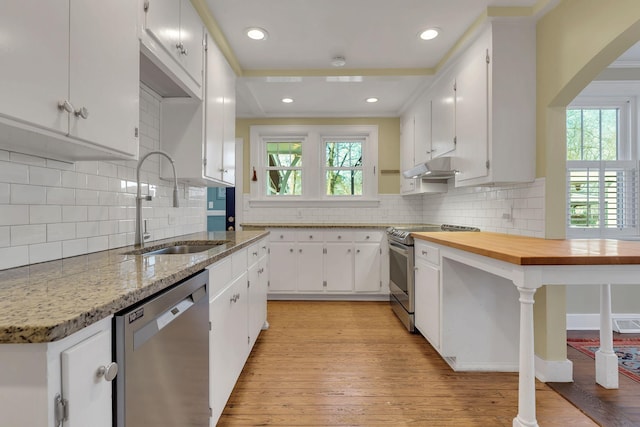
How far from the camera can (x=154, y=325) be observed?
0.90 meters

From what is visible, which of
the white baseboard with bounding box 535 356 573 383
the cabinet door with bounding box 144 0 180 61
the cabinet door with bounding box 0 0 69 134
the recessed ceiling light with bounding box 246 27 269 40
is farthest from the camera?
the recessed ceiling light with bounding box 246 27 269 40

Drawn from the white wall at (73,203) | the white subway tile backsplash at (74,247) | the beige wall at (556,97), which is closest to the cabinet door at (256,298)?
the white wall at (73,203)

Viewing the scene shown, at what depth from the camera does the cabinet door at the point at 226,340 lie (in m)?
1.42

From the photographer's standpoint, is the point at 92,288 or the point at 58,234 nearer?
the point at 92,288

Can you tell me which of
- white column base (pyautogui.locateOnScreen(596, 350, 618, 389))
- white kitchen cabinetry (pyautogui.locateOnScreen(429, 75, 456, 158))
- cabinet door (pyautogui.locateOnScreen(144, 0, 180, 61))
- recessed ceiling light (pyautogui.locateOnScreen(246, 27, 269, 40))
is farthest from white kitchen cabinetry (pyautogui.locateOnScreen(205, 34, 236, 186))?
white column base (pyautogui.locateOnScreen(596, 350, 618, 389))

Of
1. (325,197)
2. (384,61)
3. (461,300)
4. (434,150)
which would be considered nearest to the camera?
(461,300)

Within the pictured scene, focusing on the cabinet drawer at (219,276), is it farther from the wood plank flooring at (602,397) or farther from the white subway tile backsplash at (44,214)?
the wood plank flooring at (602,397)

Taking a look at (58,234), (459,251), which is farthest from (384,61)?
(58,234)

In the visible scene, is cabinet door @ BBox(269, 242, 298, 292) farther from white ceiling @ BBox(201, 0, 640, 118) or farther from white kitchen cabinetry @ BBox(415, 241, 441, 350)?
white ceiling @ BBox(201, 0, 640, 118)

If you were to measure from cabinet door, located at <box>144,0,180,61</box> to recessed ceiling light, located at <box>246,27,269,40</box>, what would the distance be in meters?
0.69

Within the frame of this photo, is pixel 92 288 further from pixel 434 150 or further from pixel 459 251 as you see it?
pixel 434 150

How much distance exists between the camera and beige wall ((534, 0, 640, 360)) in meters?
1.83

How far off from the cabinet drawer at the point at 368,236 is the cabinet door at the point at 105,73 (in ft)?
9.06

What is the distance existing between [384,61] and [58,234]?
8.92 ft
